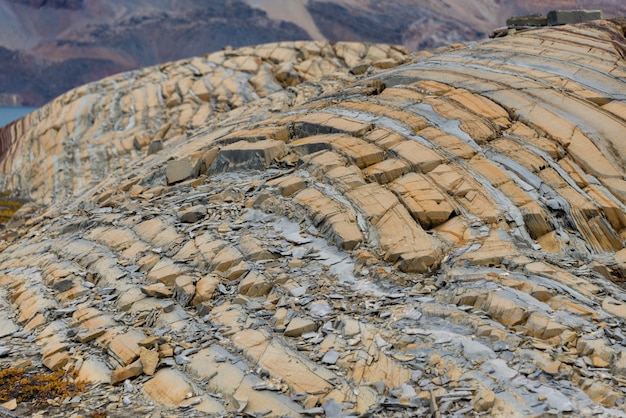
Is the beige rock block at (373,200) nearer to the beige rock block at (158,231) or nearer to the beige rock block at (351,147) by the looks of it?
the beige rock block at (351,147)

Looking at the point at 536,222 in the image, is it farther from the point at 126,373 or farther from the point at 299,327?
the point at 126,373

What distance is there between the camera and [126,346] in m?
12.5

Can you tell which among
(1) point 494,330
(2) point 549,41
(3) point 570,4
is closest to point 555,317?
(1) point 494,330

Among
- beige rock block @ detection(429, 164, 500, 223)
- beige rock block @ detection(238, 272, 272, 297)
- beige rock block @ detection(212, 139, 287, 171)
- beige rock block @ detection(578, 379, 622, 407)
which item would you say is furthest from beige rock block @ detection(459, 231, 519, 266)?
beige rock block @ detection(212, 139, 287, 171)

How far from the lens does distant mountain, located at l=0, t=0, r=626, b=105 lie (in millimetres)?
128500

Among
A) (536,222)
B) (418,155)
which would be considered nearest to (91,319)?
(418,155)

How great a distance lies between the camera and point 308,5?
13212 centimetres

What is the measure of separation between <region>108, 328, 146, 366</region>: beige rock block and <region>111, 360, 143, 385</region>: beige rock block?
319 millimetres

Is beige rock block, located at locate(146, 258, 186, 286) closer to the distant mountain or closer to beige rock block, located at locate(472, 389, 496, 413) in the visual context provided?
beige rock block, located at locate(472, 389, 496, 413)

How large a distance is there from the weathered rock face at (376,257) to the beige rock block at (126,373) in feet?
0.09

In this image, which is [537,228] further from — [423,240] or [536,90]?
[536,90]

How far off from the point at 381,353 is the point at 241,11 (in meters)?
132

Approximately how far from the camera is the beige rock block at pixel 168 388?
36.4 ft

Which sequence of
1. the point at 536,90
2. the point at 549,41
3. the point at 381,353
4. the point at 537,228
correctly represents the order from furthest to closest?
1. the point at 549,41
2. the point at 536,90
3. the point at 537,228
4. the point at 381,353
